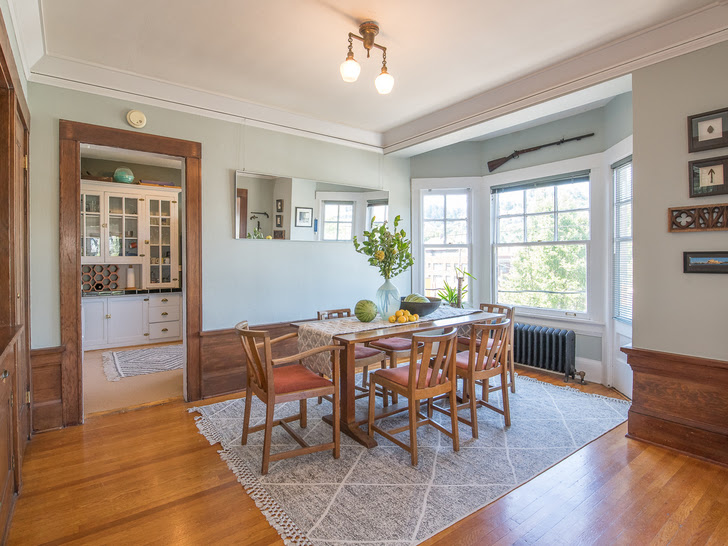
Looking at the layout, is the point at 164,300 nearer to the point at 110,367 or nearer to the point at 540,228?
the point at 110,367

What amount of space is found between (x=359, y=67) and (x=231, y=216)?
192 cm

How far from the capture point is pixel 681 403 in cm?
256

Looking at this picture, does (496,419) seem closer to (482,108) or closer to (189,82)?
(482,108)

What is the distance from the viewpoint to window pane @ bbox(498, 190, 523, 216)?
464cm

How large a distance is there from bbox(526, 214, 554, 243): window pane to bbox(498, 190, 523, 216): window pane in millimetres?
183

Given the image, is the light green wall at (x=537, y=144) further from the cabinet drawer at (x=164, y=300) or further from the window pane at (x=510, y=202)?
the cabinet drawer at (x=164, y=300)

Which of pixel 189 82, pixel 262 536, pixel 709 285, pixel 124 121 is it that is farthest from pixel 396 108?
pixel 262 536

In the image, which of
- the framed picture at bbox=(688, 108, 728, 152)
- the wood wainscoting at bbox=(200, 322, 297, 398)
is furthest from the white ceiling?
the wood wainscoting at bbox=(200, 322, 297, 398)

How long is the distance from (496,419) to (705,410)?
130 cm

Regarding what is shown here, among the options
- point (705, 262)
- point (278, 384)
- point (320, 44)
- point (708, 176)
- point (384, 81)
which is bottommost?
point (278, 384)

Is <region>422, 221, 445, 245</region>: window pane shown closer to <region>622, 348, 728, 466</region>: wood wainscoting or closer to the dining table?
the dining table

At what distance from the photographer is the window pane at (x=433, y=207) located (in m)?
5.06

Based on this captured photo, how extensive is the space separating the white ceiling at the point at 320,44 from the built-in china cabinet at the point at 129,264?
3.05m

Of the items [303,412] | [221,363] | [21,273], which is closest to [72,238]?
[21,273]
